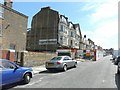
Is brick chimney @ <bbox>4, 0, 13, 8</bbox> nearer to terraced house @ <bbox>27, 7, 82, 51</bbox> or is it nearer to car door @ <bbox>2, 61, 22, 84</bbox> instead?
car door @ <bbox>2, 61, 22, 84</bbox>

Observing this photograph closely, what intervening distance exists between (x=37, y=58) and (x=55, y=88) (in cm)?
1466

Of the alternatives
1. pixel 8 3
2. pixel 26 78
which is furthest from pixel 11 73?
pixel 8 3

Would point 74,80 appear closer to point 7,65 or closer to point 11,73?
point 11,73

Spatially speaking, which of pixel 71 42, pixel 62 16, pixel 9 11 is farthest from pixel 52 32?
pixel 9 11

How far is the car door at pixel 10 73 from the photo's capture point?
33.7 ft

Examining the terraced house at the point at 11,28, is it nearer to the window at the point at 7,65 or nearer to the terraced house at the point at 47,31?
the window at the point at 7,65

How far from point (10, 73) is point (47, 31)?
4261 cm

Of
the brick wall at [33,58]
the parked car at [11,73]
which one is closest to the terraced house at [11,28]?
the brick wall at [33,58]

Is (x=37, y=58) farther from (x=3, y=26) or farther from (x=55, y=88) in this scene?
(x=55, y=88)

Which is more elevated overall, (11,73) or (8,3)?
(8,3)

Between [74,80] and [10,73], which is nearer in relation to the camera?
[10,73]

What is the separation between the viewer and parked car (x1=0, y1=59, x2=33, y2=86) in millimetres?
10266

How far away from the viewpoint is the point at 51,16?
172 ft

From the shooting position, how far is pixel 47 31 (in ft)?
174
